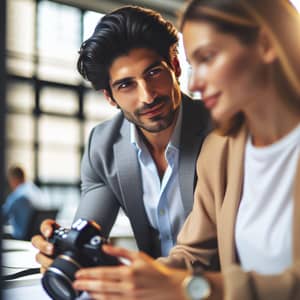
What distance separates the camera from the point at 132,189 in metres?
0.64

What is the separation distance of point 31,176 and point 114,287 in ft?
0.66

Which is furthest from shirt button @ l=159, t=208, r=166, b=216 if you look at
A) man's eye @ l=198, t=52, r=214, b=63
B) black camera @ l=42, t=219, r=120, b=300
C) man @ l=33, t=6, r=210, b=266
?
man's eye @ l=198, t=52, r=214, b=63

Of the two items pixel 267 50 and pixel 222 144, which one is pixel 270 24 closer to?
pixel 267 50

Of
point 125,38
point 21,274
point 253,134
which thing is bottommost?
point 21,274

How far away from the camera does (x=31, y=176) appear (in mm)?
625

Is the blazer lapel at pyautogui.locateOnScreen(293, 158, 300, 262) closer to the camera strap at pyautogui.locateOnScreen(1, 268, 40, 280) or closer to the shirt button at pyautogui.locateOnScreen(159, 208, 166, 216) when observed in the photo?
the shirt button at pyautogui.locateOnScreen(159, 208, 166, 216)

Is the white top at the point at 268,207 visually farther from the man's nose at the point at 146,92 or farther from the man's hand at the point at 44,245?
the man's hand at the point at 44,245

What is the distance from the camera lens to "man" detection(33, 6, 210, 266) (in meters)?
0.59

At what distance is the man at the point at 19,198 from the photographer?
0.62 metres

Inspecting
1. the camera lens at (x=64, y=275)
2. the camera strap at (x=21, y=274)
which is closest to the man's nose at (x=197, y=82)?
the camera lens at (x=64, y=275)

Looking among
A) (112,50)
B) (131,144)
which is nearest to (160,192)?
(131,144)

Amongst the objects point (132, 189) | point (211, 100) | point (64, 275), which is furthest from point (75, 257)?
point (211, 100)

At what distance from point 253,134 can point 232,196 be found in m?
0.07

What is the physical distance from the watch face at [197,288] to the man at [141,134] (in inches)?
5.9
